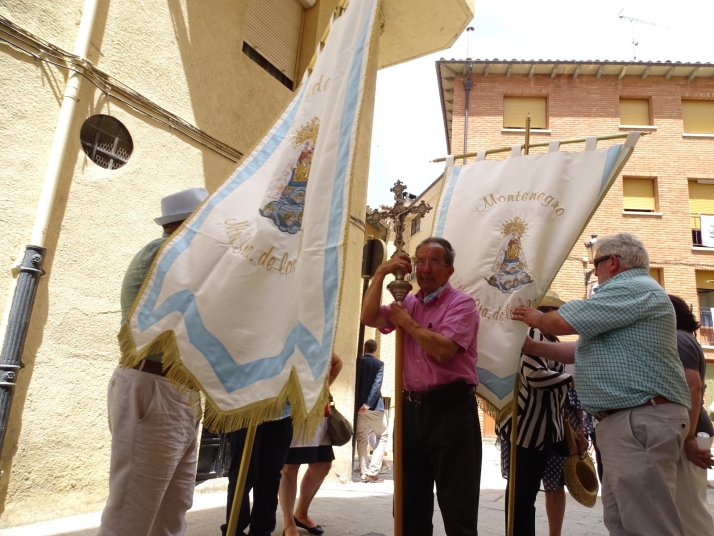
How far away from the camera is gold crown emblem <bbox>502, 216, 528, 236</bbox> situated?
3.93 metres

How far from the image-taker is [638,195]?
66.2ft

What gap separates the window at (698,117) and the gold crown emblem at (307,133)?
71.9 feet

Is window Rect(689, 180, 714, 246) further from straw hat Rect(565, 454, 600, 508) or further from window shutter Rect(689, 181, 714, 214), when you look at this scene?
straw hat Rect(565, 454, 600, 508)

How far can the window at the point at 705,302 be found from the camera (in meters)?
18.8

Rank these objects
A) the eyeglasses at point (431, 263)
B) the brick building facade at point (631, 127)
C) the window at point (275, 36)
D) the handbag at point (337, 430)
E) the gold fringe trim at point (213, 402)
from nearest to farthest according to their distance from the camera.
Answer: the gold fringe trim at point (213, 402), the eyeglasses at point (431, 263), the handbag at point (337, 430), the window at point (275, 36), the brick building facade at point (631, 127)

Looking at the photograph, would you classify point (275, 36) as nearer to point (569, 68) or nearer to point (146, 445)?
point (146, 445)

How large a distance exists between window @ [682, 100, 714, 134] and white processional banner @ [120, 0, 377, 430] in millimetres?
21887

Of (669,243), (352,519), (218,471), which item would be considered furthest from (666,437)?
(669,243)

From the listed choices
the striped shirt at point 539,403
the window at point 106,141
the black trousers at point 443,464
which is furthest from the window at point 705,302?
the window at point 106,141

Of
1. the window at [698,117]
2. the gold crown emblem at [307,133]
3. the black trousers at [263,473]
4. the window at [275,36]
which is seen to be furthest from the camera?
the window at [698,117]

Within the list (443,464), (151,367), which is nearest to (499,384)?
(443,464)

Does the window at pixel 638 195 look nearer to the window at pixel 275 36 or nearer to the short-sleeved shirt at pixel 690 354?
the window at pixel 275 36

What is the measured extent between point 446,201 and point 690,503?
2.47 m

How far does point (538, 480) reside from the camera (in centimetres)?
386
